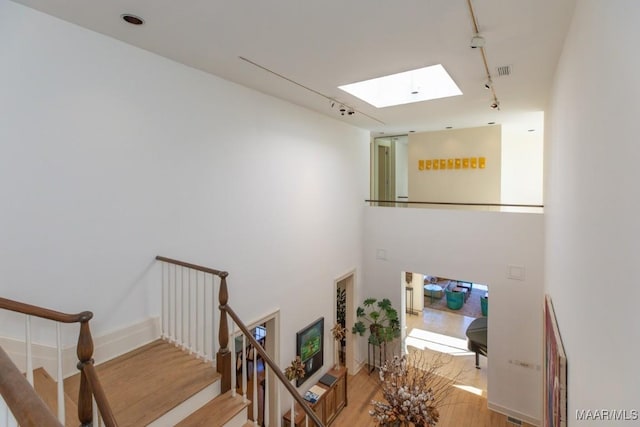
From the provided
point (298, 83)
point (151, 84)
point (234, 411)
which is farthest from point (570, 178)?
point (151, 84)

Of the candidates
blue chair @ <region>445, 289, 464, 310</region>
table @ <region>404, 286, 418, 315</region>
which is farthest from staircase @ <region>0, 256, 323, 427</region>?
blue chair @ <region>445, 289, 464, 310</region>

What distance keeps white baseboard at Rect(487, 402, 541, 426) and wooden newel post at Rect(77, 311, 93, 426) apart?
24.0 feet

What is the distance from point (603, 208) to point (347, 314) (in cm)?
685

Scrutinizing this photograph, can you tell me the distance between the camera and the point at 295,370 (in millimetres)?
5641

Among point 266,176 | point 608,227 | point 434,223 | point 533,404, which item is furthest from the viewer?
point 434,223

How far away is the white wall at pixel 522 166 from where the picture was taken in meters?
8.34

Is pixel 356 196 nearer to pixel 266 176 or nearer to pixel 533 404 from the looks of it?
pixel 266 176

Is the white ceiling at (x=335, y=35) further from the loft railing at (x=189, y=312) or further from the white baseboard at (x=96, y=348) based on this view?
the white baseboard at (x=96, y=348)

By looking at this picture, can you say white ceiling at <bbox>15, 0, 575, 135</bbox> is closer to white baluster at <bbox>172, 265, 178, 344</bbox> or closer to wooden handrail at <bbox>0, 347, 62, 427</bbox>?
white baluster at <bbox>172, 265, 178, 344</bbox>

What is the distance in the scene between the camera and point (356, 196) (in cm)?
800

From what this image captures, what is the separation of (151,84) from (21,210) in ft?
5.79

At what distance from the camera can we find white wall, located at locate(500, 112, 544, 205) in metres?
8.34

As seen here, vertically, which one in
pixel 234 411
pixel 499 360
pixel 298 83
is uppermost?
pixel 298 83

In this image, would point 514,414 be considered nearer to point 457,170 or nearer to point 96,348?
point 457,170
